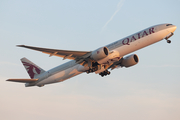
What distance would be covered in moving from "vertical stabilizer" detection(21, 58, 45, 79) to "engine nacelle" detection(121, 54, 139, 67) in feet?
46.9

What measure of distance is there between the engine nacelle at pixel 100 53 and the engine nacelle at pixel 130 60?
7.55 metres

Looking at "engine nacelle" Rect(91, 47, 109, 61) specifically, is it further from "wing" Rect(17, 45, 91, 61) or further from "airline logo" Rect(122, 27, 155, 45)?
"airline logo" Rect(122, 27, 155, 45)

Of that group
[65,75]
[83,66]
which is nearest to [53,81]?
[65,75]

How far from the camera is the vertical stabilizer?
4283 cm

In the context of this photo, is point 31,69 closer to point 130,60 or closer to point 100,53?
point 100,53

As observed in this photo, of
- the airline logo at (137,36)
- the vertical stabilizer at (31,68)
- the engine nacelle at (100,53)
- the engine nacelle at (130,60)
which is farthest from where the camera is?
the vertical stabilizer at (31,68)

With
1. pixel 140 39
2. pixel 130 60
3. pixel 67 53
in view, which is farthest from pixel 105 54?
pixel 130 60

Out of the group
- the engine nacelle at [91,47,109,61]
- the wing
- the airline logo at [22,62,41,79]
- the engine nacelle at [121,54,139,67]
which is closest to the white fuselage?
the engine nacelle at [91,47,109,61]

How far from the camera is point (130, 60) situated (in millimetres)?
38906

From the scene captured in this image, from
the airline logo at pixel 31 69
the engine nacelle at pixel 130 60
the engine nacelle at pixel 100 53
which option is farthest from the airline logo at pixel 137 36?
the airline logo at pixel 31 69

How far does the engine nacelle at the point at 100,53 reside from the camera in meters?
32.1

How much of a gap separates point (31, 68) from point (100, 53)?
1715 cm

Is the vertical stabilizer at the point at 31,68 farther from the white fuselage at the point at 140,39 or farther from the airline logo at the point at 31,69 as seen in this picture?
the white fuselage at the point at 140,39

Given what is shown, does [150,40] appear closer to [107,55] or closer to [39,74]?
[107,55]
